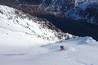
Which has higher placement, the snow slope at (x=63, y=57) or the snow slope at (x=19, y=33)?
the snow slope at (x=63, y=57)

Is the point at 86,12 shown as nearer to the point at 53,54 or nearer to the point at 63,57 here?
the point at 53,54

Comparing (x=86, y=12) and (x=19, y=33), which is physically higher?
(x=19, y=33)

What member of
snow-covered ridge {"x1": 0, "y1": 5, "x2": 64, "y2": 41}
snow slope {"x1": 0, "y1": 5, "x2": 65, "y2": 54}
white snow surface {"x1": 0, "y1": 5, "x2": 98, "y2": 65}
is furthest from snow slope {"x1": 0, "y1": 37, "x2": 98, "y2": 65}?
snow-covered ridge {"x1": 0, "y1": 5, "x2": 64, "y2": 41}

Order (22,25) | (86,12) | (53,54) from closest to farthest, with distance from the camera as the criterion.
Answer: (53,54) < (22,25) < (86,12)

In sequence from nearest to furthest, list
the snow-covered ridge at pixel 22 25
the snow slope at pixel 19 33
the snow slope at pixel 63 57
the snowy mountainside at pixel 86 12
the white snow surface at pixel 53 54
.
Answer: the snow slope at pixel 63 57
the white snow surface at pixel 53 54
the snow slope at pixel 19 33
the snow-covered ridge at pixel 22 25
the snowy mountainside at pixel 86 12

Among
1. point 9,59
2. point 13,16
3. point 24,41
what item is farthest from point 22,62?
point 13,16

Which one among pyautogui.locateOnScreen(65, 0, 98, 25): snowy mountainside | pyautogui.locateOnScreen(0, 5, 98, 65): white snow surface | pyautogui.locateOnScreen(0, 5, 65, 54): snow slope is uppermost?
pyautogui.locateOnScreen(0, 5, 98, 65): white snow surface

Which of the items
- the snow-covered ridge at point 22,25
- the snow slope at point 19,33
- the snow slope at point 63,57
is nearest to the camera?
the snow slope at point 63,57

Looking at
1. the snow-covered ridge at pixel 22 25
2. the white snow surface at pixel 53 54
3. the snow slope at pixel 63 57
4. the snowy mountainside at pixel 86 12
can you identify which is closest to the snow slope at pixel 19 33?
the snow-covered ridge at pixel 22 25

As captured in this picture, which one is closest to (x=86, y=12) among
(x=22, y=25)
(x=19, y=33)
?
(x=22, y=25)

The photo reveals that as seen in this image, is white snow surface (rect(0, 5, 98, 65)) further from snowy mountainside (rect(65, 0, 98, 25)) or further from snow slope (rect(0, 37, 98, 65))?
snowy mountainside (rect(65, 0, 98, 25))

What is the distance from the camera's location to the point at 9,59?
64.5 feet

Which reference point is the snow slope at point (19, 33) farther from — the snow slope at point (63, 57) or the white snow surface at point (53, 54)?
the snow slope at point (63, 57)

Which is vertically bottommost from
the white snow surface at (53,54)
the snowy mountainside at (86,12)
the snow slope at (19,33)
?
the snowy mountainside at (86,12)
